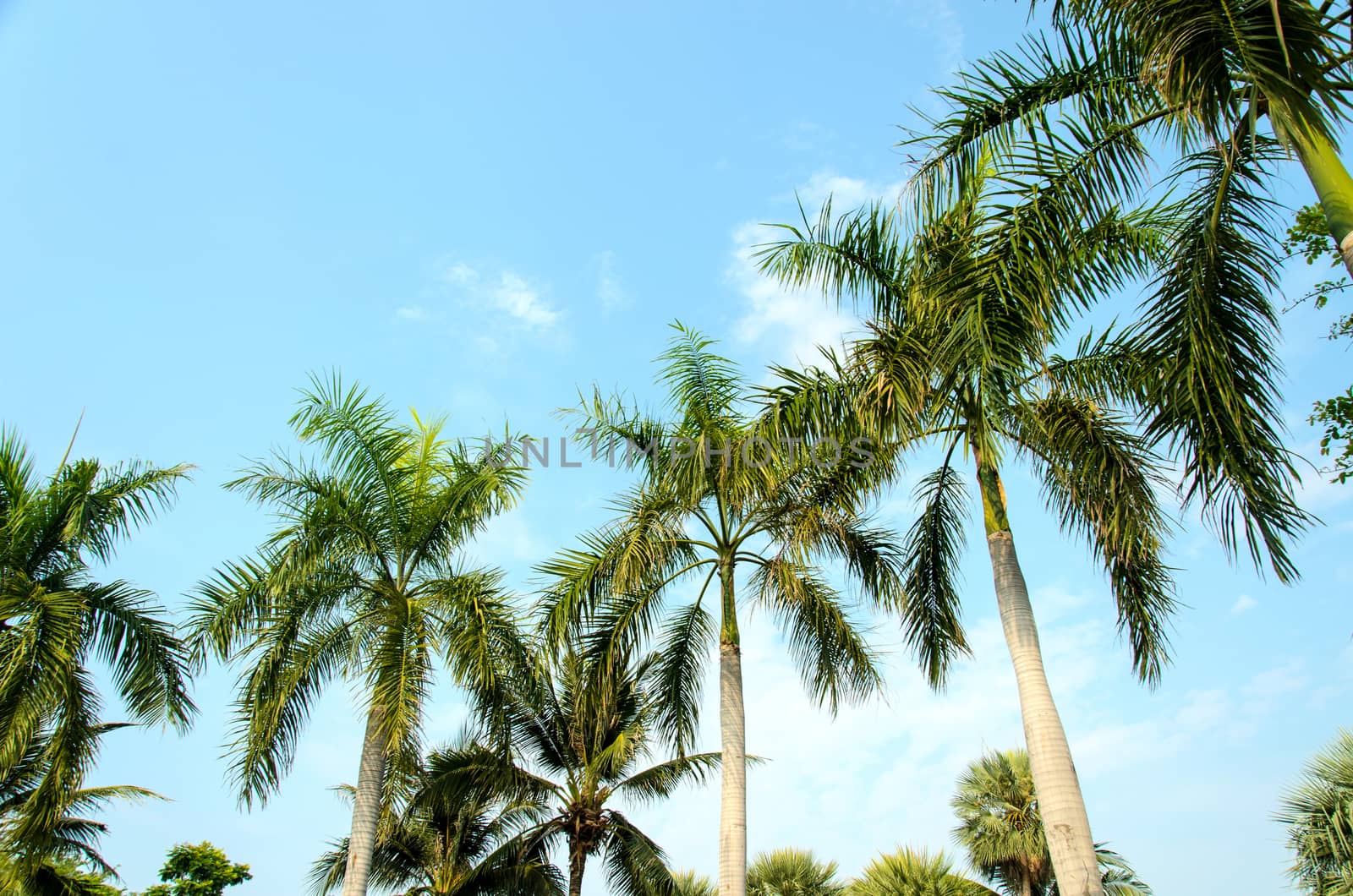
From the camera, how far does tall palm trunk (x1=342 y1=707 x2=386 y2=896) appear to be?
12.1 metres

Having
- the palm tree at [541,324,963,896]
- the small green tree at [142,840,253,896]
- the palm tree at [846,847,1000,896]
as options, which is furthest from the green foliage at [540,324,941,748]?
the small green tree at [142,840,253,896]

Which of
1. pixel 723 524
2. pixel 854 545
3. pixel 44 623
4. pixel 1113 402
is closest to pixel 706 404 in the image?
pixel 723 524

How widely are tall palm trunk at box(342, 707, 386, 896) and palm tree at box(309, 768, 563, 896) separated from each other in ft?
20.4

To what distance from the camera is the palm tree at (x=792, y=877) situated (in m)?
23.2

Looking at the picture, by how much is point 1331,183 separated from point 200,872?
38593 mm

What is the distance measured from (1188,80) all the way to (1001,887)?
881 inches

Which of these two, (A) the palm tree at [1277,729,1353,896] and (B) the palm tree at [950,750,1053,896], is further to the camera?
(B) the palm tree at [950,750,1053,896]

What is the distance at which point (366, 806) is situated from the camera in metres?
12.5

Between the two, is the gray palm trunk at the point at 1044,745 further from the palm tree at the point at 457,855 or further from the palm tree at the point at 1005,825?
the palm tree at the point at 1005,825

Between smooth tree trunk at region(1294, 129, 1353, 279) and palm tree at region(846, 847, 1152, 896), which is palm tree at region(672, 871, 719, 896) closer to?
palm tree at region(846, 847, 1152, 896)

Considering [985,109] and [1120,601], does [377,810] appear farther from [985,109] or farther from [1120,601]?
[985,109]

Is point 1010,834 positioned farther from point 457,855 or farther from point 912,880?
point 457,855

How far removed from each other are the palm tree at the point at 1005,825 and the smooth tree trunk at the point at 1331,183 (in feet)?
65.3

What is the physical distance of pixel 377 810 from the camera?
1273 cm
